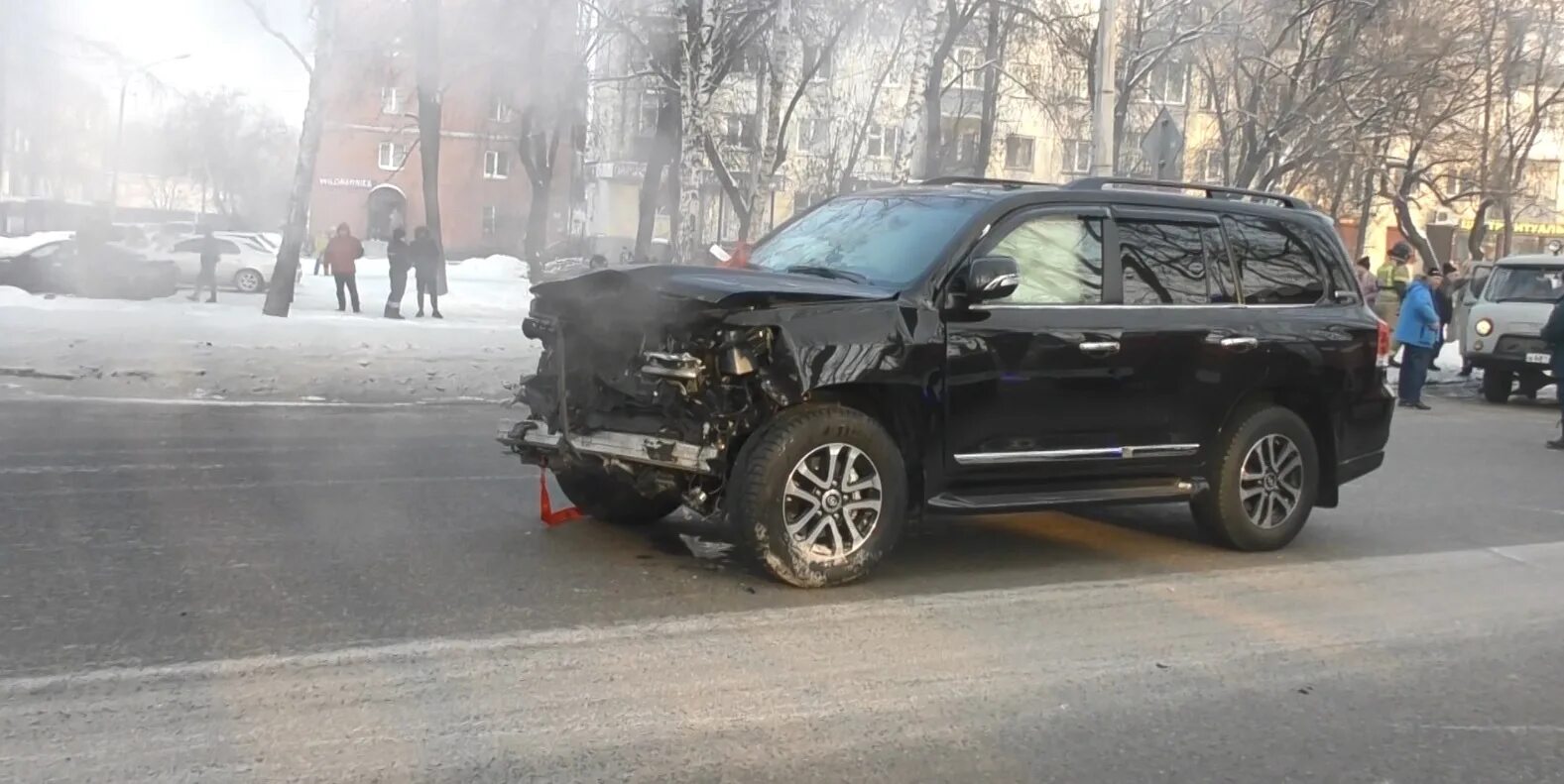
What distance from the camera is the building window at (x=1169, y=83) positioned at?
26.4 metres

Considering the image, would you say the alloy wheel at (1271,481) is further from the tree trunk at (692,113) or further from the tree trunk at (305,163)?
the tree trunk at (692,113)

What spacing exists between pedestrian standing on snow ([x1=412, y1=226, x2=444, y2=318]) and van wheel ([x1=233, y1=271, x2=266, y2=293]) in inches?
282

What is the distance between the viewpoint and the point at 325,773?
355 cm

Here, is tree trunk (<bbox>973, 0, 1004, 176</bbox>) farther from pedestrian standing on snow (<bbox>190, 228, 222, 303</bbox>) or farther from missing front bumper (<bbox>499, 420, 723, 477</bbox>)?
missing front bumper (<bbox>499, 420, 723, 477</bbox>)

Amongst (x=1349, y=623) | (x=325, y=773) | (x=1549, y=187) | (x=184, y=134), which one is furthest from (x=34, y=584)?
(x=1549, y=187)

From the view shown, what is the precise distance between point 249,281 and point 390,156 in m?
19.3

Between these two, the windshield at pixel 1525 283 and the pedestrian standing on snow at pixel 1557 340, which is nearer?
the pedestrian standing on snow at pixel 1557 340

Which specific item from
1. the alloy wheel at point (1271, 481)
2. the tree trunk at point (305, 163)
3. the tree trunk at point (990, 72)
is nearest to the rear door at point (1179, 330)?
the alloy wheel at point (1271, 481)

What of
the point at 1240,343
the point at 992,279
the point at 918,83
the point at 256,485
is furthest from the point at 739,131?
the point at 992,279

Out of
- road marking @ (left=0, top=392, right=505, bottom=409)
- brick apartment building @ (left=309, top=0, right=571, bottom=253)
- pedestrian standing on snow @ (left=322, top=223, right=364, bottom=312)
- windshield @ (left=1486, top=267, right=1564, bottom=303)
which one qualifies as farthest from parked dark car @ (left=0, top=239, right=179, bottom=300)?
windshield @ (left=1486, top=267, right=1564, bottom=303)

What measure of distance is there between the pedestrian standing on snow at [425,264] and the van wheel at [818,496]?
15730mm

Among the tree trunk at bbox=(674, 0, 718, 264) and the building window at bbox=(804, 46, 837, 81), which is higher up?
the building window at bbox=(804, 46, 837, 81)

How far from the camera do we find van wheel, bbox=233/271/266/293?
26.5 metres

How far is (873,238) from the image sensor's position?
619 cm
